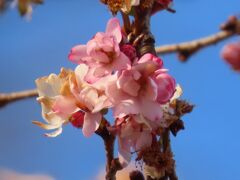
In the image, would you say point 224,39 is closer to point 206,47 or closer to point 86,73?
point 206,47

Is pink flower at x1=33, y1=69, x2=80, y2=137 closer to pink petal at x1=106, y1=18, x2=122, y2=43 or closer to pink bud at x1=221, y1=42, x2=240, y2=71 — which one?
pink petal at x1=106, y1=18, x2=122, y2=43

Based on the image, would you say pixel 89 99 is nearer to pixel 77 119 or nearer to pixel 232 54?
pixel 77 119

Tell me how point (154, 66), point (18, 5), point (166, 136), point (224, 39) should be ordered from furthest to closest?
point (166, 136), point (154, 66), point (18, 5), point (224, 39)

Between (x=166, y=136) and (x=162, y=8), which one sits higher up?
(x=162, y=8)

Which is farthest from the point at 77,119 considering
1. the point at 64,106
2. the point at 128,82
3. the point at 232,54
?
the point at 232,54

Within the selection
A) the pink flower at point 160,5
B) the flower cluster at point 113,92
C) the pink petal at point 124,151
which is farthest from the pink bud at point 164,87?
the pink flower at point 160,5

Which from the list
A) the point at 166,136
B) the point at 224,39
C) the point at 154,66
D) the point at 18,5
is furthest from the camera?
the point at 166,136

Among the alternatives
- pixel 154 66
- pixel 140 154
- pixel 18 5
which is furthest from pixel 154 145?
pixel 18 5
